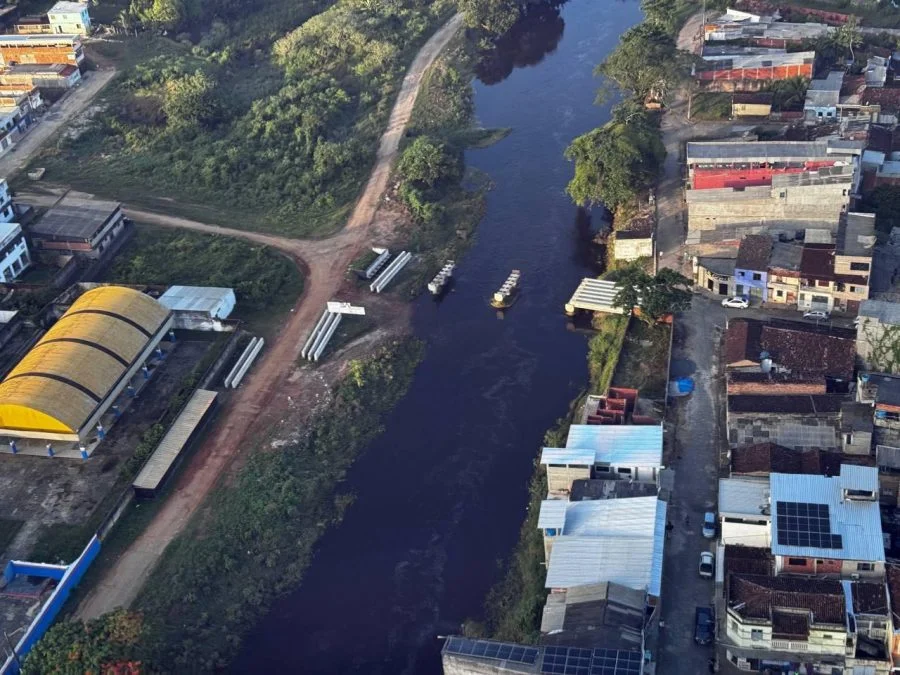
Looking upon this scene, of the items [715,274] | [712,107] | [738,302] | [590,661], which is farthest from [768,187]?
[590,661]

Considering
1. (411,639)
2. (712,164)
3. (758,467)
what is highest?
(712,164)

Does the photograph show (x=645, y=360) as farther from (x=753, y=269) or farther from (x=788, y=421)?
(x=788, y=421)

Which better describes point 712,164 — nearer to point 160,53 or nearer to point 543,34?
point 543,34

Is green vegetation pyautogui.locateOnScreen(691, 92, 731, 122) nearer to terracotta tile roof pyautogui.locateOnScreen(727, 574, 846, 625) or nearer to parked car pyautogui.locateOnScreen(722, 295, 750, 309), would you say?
parked car pyautogui.locateOnScreen(722, 295, 750, 309)

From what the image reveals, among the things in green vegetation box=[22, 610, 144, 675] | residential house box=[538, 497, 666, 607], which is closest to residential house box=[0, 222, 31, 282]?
green vegetation box=[22, 610, 144, 675]

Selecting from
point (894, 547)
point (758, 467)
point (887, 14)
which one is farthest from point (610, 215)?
point (887, 14)
